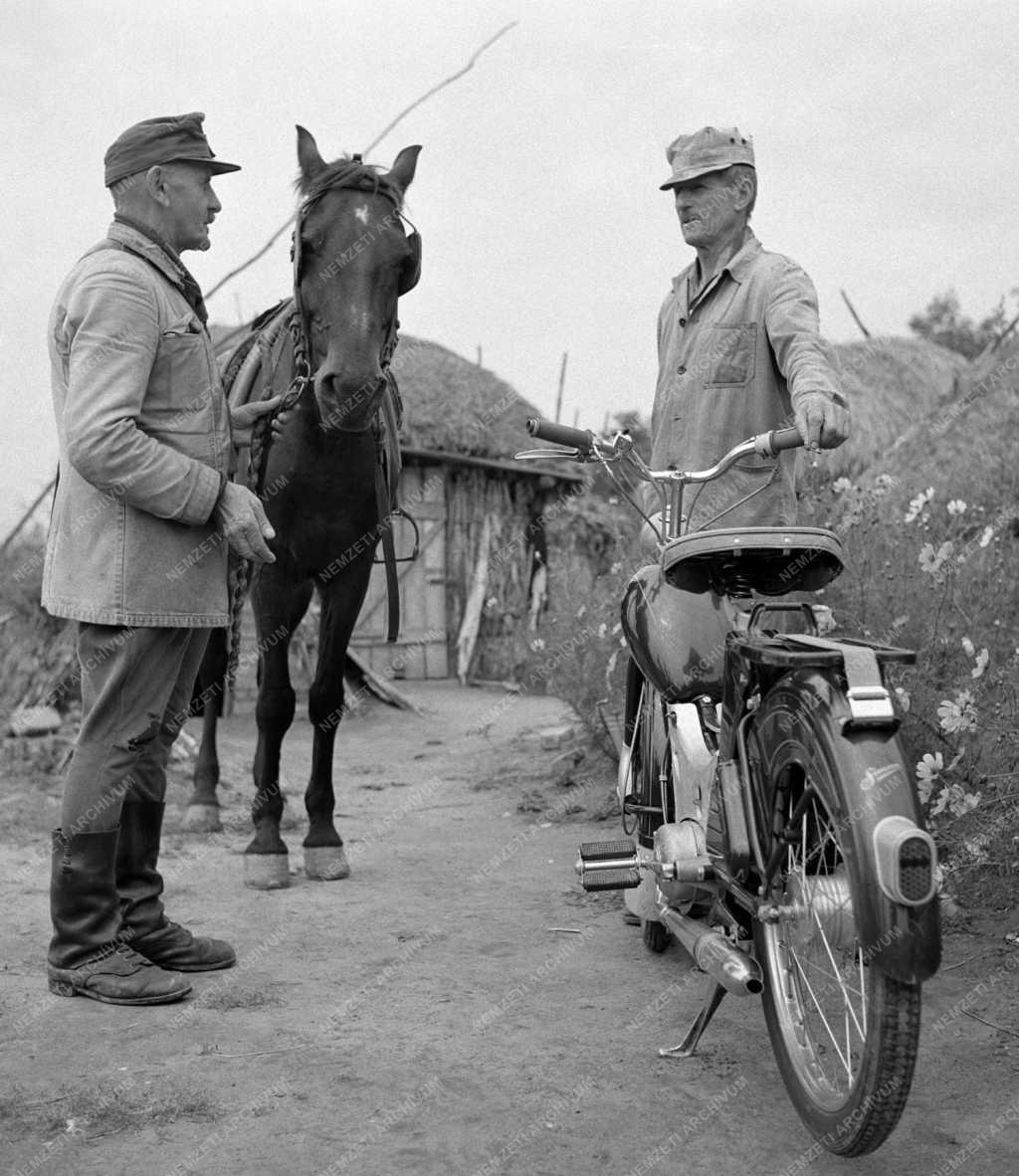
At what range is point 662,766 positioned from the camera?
3645mm

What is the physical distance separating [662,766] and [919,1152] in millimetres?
1216

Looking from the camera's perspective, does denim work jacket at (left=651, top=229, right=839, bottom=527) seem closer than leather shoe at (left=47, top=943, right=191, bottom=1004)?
No

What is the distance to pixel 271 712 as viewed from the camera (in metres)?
5.57

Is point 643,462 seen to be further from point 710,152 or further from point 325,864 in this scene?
point 325,864

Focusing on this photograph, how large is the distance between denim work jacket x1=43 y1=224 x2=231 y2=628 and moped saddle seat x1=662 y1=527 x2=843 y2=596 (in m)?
1.42

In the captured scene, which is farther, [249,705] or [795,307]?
[249,705]

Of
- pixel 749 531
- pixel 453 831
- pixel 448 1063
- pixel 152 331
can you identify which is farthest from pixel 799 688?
pixel 453 831

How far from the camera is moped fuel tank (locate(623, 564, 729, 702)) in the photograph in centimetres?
344

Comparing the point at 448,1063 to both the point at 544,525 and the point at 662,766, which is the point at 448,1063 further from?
the point at 544,525

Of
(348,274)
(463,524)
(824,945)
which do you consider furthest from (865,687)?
(463,524)

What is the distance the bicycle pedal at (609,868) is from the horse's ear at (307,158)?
9.07 feet

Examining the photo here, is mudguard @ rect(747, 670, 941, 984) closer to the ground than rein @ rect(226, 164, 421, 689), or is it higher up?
closer to the ground

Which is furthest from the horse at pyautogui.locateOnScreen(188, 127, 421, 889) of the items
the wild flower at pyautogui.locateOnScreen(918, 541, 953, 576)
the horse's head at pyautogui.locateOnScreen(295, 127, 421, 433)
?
the wild flower at pyautogui.locateOnScreen(918, 541, 953, 576)

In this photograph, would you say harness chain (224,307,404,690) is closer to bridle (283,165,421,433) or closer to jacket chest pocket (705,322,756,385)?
bridle (283,165,421,433)
